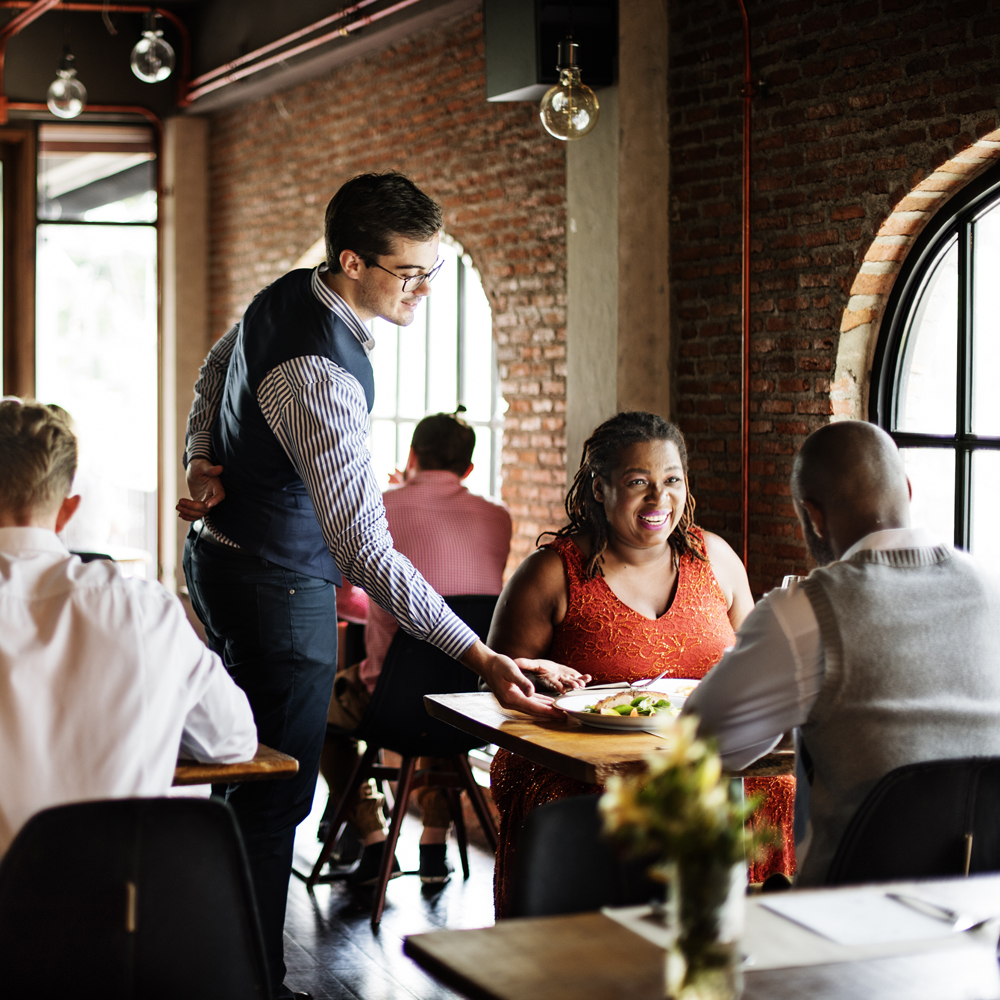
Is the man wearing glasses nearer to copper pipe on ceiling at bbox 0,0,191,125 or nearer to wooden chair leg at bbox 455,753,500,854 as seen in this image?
wooden chair leg at bbox 455,753,500,854

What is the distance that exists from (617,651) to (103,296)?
686 centimetres

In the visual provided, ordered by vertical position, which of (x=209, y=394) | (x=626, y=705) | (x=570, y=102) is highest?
(x=570, y=102)

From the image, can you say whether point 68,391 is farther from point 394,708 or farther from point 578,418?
point 394,708

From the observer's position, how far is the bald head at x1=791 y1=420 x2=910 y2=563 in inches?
78.4

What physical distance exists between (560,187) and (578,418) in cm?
102

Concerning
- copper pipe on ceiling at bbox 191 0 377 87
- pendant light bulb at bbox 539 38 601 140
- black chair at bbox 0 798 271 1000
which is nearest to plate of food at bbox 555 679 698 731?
black chair at bbox 0 798 271 1000

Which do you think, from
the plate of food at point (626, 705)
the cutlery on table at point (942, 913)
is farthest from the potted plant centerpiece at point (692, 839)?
the plate of food at point (626, 705)

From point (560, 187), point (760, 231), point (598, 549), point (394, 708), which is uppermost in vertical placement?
point (560, 187)

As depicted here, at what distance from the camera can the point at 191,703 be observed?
1.99m

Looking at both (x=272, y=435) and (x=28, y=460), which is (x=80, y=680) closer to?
(x=28, y=460)

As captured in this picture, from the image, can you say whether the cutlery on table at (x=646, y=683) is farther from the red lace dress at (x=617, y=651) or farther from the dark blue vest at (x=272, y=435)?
the dark blue vest at (x=272, y=435)

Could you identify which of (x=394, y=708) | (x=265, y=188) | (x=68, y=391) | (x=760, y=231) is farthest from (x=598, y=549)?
(x=68, y=391)

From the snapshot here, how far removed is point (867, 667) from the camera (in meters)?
1.87

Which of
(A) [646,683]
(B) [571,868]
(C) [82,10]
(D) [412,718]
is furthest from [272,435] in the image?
(C) [82,10]
